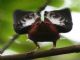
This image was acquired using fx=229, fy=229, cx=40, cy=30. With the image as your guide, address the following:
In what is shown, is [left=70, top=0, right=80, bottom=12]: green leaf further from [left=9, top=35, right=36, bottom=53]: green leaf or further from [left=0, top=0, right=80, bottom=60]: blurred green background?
[left=9, top=35, right=36, bottom=53]: green leaf

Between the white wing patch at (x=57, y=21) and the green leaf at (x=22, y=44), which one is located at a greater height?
the white wing patch at (x=57, y=21)

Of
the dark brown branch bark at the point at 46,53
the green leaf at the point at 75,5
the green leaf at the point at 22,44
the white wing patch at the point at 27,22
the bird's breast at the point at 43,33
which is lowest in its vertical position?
the green leaf at the point at 22,44

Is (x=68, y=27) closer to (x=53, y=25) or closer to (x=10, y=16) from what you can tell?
(x=53, y=25)

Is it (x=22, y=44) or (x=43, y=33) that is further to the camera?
(x=22, y=44)

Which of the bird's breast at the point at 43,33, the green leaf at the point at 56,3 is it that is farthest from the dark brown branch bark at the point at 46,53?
the green leaf at the point at 56,3

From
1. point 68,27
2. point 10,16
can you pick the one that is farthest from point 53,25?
point 10,16

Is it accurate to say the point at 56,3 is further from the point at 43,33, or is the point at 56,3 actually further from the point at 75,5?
the point at 43,33

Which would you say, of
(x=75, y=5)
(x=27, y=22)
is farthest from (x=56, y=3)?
(x=27, y=22)

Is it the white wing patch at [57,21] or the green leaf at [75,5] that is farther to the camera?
the green leaf at [75,5]

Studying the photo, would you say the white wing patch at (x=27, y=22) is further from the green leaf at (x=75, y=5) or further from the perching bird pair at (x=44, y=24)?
the green leaf at (x=75, y=5)
